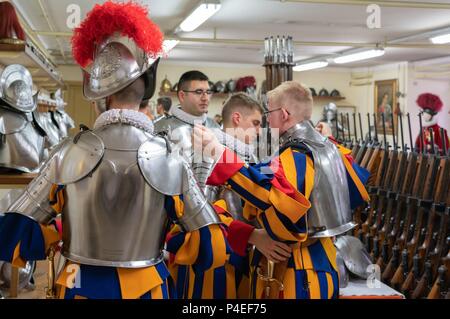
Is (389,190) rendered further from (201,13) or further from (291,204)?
(291,204)

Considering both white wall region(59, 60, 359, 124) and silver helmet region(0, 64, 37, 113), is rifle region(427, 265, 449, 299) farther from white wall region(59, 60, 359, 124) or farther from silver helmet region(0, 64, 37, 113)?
white wall region(59, 60, 359, 124)

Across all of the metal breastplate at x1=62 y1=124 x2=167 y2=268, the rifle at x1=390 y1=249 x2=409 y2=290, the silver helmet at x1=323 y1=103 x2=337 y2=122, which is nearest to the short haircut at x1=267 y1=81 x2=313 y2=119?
the metal breastplate at x1=62 y1=124 x2=167 y2=268

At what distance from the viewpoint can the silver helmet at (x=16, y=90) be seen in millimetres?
3754

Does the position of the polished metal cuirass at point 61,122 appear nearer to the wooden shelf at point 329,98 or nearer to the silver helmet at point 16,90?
the silver helmet at point 16,90

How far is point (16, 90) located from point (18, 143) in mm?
362

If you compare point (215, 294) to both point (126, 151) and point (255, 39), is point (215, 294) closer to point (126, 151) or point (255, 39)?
point (126, 151)

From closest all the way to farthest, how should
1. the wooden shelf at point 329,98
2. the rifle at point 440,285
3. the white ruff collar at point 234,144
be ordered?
1. the white ruff collar at point 234,144
2. the rifle at point 440,285
3. the wooden shelf at point 329,98

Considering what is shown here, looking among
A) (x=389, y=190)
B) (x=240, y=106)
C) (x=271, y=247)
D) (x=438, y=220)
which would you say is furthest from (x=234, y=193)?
(x=389, y=190)

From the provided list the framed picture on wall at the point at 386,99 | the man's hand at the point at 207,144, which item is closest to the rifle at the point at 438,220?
the man's hand at the point at 207,144

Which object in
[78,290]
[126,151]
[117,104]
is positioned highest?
[117,104]

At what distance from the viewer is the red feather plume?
1.93m
